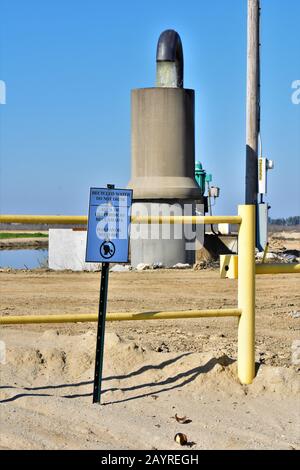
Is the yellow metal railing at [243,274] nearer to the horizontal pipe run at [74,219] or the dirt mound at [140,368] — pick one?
the horizontal pipe run at [74,219]

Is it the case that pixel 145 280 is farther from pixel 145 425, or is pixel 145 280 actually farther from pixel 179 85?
pixel 145 425

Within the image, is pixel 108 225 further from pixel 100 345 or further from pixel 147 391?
pixel 147 391

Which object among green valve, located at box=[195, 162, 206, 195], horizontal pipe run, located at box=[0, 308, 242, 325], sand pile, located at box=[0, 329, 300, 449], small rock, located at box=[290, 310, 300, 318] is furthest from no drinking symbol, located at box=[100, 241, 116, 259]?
green valve, located at box=[195, 162, 206, 195]

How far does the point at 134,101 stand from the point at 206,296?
17.3 ft

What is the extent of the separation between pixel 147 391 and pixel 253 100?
42.9 ft

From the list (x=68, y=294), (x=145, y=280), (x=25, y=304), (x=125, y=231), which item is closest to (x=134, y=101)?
(x=145, y=280)

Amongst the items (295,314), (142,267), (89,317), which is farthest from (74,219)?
(142,267)

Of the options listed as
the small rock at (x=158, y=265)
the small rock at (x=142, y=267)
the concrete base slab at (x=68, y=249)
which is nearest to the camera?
the small rock at (x=142, y=267)

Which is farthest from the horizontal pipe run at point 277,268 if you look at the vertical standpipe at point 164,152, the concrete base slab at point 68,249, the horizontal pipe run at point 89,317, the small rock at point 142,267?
the concrete base slab at point 68,249

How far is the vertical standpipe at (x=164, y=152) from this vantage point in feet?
55.4

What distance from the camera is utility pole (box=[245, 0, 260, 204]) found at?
1850cm

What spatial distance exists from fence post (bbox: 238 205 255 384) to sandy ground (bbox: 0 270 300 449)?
15cm

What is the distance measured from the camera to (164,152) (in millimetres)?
16969

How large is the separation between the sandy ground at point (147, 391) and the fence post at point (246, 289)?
147 mm
